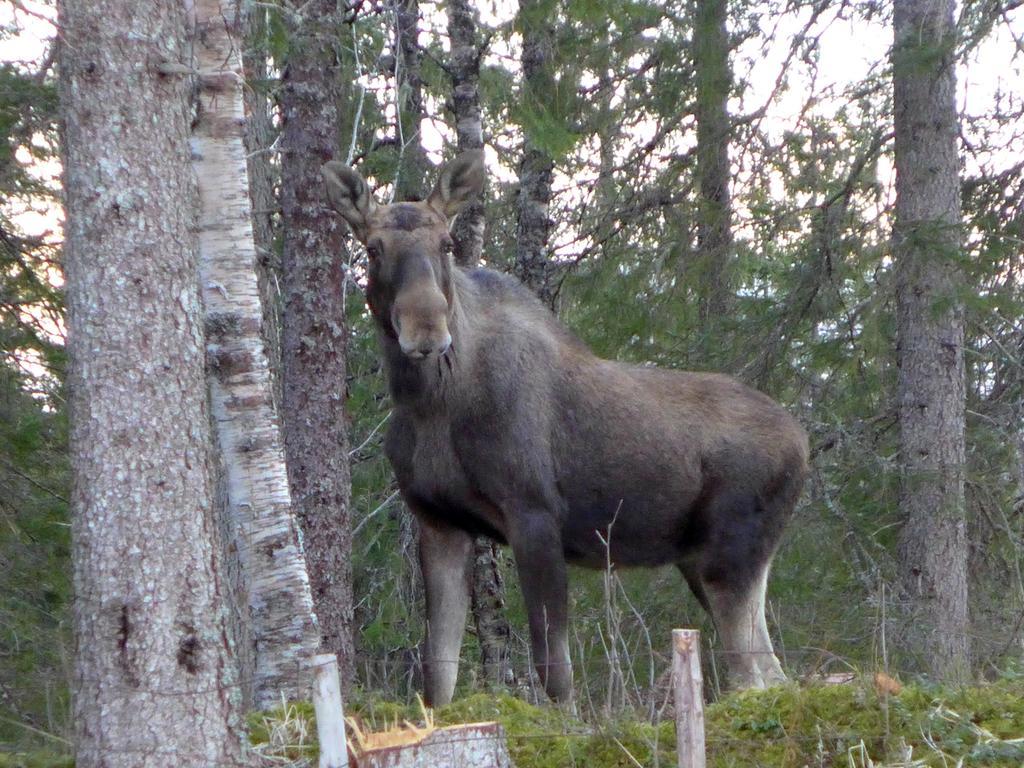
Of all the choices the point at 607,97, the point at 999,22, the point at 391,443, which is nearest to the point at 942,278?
the point at 999,22

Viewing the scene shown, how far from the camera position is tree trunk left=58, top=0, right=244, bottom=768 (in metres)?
4.04

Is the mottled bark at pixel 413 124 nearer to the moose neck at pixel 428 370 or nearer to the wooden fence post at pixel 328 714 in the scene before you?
the moose neck at pixel 428 370

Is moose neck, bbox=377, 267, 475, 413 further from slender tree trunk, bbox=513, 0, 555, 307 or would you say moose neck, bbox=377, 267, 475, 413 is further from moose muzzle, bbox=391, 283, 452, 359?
slender tree trunk, bbox=513, 0, 555, 307

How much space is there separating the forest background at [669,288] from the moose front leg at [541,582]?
Result: 63.3 inches

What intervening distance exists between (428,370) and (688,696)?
12.4 ft

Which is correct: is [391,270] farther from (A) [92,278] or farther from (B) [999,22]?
(B) [999,22]

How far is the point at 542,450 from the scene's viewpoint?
24.7ft

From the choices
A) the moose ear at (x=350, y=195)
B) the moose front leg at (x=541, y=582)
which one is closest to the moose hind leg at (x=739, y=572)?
the moose front leg at (x=541, y=582)

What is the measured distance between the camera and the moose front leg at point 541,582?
281 inches

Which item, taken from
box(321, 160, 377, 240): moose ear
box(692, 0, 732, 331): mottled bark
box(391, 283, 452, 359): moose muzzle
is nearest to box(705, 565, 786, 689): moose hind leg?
box(391, 283, 452, 359): moose muzzle

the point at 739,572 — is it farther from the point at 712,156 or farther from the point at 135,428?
the point at 135,428

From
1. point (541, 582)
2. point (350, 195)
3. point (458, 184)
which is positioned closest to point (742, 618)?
point (541, 582)

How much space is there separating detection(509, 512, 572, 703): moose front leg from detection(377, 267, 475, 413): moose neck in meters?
0.88

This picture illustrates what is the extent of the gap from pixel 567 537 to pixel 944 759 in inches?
142
